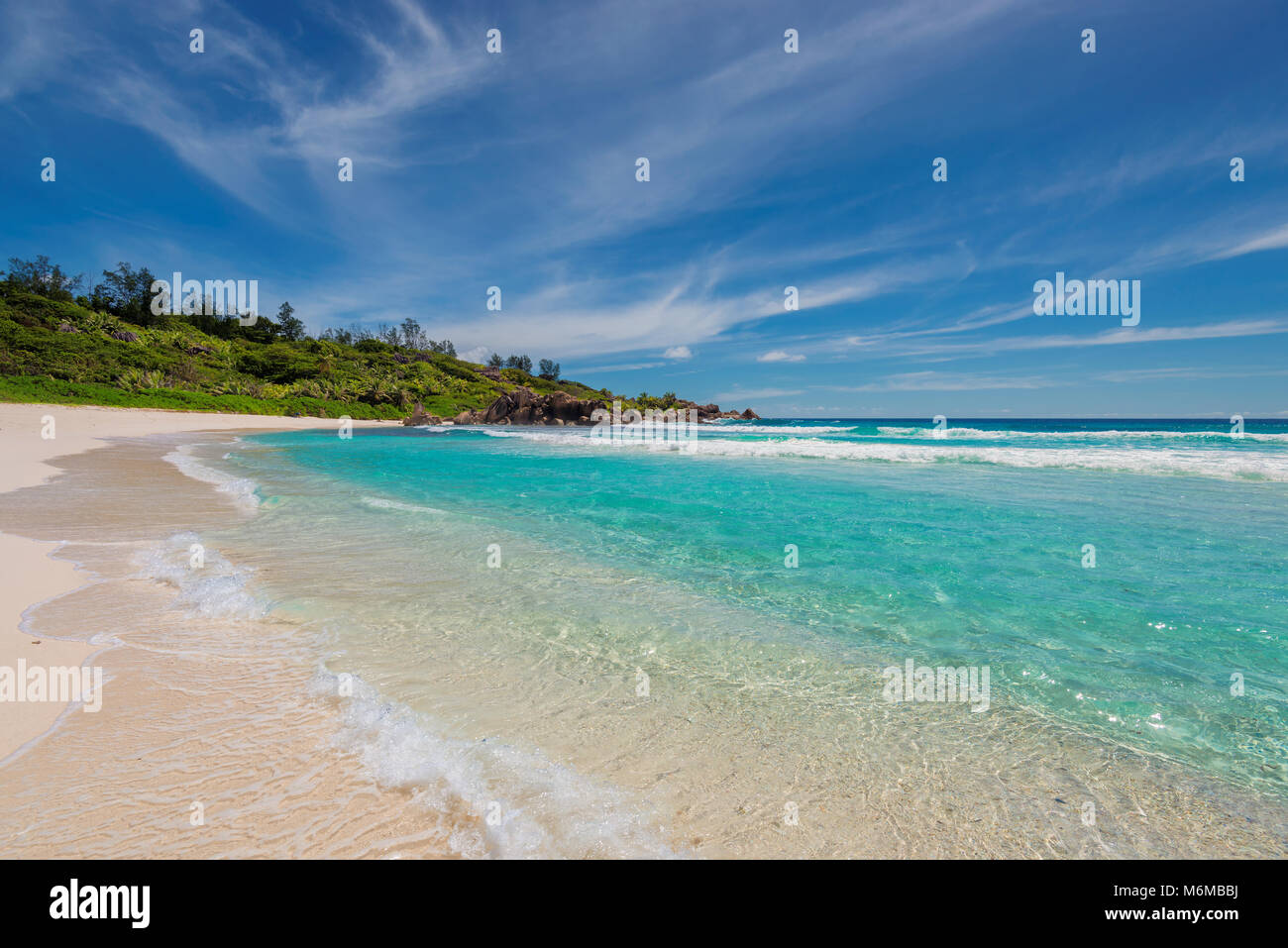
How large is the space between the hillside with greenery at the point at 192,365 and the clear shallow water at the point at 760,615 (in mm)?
56917

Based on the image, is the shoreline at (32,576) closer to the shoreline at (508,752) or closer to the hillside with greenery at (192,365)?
the shoreline at (508,752)

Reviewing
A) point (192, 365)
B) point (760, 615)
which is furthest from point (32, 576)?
point (192, 365)

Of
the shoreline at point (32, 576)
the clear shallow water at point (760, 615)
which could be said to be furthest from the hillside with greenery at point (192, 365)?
the clear shallow water at point (760, 615)

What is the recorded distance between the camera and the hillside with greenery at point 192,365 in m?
52.1

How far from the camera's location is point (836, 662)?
181 inches

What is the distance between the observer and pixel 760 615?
5727 mm

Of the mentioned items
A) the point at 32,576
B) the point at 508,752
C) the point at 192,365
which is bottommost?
the point at 508,752

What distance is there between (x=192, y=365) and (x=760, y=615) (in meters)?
87.8

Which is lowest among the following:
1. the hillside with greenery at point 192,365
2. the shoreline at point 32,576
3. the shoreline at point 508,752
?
the shoreline at point 508,752

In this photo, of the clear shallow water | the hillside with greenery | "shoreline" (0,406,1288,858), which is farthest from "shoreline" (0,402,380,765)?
the hillside with greenery

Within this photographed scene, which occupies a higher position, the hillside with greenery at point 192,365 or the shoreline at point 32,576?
the hillside with greenery at point 192,365

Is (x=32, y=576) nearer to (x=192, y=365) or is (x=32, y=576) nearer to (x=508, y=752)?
(x=508, y=752)
